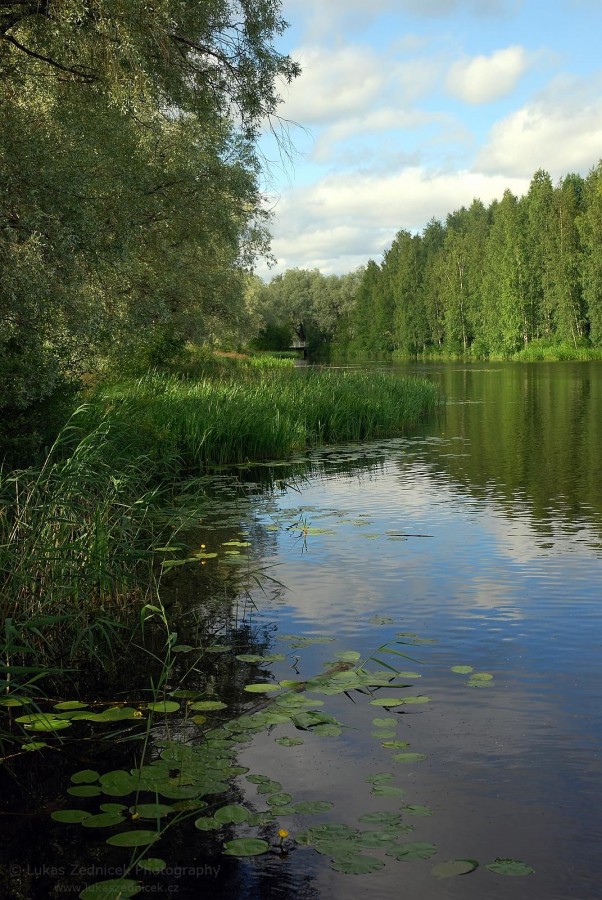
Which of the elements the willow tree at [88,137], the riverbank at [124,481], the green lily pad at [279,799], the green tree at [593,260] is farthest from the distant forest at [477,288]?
the green lily pad at [279,799]

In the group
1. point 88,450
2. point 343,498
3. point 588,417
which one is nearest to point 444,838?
point 88,450

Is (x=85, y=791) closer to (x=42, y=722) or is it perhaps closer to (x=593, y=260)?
(x=42, y=722)

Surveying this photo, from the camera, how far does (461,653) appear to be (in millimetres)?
6715

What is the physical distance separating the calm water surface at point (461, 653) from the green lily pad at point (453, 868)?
0.04 meters

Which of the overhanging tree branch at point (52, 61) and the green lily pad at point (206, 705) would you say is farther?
the overhanging tree branch at point (52, 61)

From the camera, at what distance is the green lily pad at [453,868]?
382 cm

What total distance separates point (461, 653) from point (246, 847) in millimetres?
3105

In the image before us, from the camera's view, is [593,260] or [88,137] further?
[593,260]

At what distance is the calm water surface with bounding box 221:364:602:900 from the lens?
4.03m

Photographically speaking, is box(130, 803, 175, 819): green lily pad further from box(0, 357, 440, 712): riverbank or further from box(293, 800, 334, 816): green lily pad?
box(0, 357, 440, 712): riverbank

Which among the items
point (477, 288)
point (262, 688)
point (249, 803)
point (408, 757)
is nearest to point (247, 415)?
point (262, 688)

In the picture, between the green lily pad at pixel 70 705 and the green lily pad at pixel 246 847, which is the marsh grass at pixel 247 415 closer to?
the green lily pad at pixel 70 705

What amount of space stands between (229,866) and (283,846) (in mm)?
265

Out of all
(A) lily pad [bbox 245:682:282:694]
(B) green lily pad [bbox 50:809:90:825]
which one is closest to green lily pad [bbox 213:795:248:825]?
(B) green lily pad [bbox 50:809:90:825]
